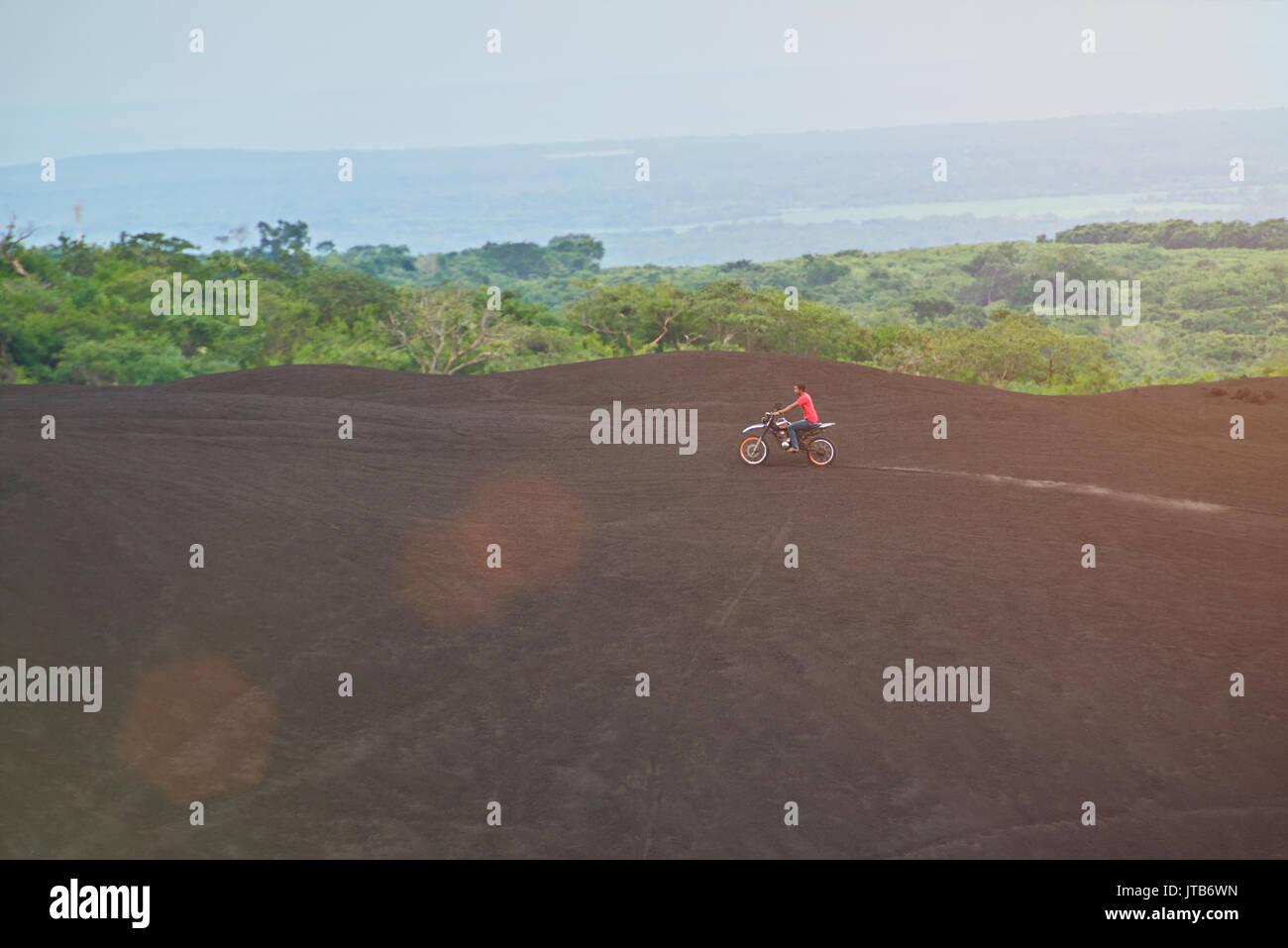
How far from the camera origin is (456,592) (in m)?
13.5

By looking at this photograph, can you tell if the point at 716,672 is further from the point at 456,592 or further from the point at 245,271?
the point at 245,271

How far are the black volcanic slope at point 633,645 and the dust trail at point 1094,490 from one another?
0.30 ft

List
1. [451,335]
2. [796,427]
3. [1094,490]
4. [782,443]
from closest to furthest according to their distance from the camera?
[1094,490]
[796,427]
[782,443]
[451,335]

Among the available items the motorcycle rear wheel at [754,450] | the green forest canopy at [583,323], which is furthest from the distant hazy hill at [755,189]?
the motorcycle rear wheel at [754,450]

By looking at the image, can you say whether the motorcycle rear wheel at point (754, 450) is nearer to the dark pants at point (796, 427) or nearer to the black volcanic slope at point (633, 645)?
the black volcanic slope at point (633, 645)

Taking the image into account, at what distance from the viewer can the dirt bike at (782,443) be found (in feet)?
66.1

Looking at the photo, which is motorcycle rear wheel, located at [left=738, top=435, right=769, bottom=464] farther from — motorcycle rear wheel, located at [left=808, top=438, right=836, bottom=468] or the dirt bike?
motorcycle rear wheel, located at [left=808, top=438, right=836, bottom=468]

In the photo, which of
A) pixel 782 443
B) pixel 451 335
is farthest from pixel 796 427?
pixel 451 335

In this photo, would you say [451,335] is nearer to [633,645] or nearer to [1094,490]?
[1094,490]

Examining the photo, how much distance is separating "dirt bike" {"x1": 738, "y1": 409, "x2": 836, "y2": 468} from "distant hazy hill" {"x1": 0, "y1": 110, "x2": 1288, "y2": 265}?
49.9 metres

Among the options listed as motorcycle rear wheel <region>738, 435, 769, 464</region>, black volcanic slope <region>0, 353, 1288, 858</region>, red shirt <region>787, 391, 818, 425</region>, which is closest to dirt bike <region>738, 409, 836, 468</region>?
motorcycle rear wheel <region>738, 435, 769, 464</region>

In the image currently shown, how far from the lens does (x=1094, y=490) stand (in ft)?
61.0

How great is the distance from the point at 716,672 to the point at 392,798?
144 inches

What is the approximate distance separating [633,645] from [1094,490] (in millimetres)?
10225
